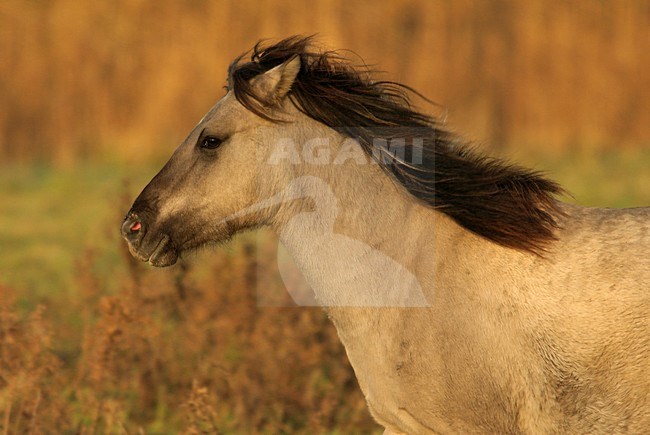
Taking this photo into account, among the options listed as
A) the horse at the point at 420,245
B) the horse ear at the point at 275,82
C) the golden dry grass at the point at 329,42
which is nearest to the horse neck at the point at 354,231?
the horse at the point at 420,245

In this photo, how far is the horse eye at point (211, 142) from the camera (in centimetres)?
454

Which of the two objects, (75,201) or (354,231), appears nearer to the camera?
(354,231)

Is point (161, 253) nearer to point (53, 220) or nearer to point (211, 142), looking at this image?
point (211, 142)

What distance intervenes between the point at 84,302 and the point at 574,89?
10.9 metres

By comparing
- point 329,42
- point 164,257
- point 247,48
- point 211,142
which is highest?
point 329,42

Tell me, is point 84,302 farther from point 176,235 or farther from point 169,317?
point 176,235

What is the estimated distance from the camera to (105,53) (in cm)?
1566

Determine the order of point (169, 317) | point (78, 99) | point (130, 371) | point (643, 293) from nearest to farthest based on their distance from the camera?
point (643, 293)
point (130, 371)
point (169, 317)
point (78, 99)

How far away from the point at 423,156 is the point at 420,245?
0.44 metres

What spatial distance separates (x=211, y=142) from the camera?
4543 mm

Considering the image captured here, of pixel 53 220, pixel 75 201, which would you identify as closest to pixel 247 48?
pixel 75 201

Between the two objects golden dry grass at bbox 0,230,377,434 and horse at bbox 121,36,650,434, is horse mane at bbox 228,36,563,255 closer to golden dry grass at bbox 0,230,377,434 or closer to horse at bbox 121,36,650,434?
horse at bbox 121,36,650,434

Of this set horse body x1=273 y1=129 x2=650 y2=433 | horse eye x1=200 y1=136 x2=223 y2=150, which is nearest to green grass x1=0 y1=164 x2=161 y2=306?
horse eye x1=200 y1=136 x2=223 y2=150

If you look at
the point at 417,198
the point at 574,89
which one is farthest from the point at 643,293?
the point at 574,89
